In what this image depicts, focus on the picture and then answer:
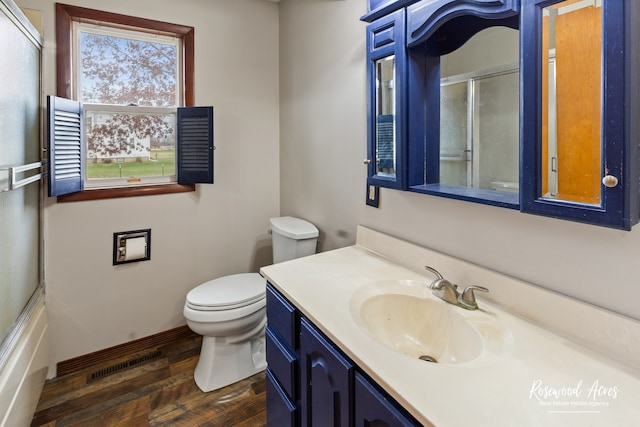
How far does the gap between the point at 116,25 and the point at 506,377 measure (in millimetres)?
2586

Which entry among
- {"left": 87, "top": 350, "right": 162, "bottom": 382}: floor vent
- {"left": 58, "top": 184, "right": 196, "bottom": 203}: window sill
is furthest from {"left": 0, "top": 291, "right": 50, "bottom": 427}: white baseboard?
{"left": 58, "top": 184, "right": 196, "bottom": 203}: window sill

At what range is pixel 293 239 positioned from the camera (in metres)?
2.10

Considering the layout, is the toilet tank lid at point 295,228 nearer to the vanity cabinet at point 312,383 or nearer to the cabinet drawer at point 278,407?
the vanity cabinet at point 312,383

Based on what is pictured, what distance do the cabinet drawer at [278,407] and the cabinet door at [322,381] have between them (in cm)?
7

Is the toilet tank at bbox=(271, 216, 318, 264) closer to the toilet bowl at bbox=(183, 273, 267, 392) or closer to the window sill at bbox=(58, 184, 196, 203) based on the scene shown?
the toilet bowl at bbox=(183, 273, 267, 392)

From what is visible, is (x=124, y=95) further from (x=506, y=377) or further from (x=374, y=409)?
(x=506, y=377)

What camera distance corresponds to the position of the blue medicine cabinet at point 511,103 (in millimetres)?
771

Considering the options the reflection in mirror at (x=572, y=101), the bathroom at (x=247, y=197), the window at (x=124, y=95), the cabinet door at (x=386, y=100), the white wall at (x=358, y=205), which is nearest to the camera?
the reflection in mirror at (x=572, y=101)

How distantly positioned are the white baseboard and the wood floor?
0.42 ft

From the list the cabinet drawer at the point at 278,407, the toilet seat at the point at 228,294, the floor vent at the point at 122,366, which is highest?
the toilet seat at the point at 228,294

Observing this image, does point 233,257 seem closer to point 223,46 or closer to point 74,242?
point 74,242

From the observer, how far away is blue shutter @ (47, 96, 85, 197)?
177 centimetres

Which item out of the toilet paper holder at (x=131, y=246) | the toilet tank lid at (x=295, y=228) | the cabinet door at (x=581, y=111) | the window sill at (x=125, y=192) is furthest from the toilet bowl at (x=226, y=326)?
the cabinet door at (x=581, y=111)

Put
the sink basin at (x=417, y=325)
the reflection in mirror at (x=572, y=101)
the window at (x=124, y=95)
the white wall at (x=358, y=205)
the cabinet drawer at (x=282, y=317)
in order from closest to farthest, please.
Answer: the reflection in mirror at (x=572, y=101), the white wall at (x=358, y=205), the sink basin at (x=417, y=325), the cabinet drawer at (x=282, y=317), the window at (x=124, y=95)
